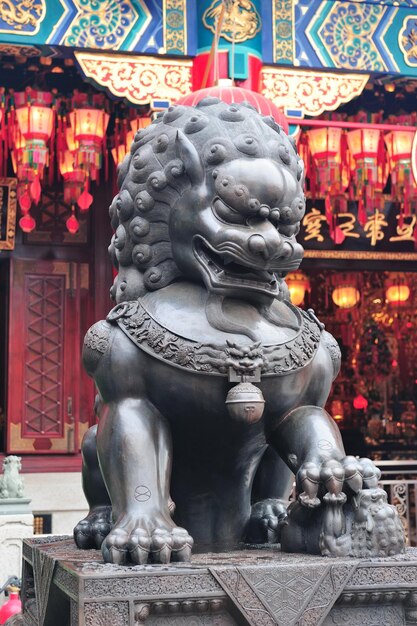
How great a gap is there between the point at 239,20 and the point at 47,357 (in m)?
3.19

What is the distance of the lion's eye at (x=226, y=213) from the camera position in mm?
1848

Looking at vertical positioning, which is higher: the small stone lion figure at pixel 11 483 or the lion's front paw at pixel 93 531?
the lion's front paw at pixel 93 531

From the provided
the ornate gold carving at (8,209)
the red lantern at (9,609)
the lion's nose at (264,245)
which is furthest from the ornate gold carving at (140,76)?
the lion's nose at (264,245)

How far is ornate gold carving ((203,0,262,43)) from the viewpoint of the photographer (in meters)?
5.78

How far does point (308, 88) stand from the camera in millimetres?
6004

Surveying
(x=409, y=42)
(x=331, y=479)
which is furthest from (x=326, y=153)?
(x=331, y=479)

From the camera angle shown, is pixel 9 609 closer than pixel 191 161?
No

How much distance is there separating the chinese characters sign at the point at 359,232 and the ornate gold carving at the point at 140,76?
9.69ft

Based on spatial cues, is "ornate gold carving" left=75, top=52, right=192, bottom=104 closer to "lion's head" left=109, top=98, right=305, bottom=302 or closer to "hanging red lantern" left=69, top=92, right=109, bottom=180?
"hanging red lantern" left=69, top=92, right=109, bottom=180

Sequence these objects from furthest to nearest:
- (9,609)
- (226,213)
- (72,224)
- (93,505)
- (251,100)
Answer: (72,224) → (251,100) → (9,609) → (93,505) → (226,213)

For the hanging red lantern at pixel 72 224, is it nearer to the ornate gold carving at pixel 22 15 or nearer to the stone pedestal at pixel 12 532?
the ornate gold carving at pixel 22 15

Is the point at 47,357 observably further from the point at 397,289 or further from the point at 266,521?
the point at 266,521

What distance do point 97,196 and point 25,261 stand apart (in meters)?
0.83

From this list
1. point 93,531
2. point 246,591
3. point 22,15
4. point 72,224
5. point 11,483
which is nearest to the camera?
point 246,591
